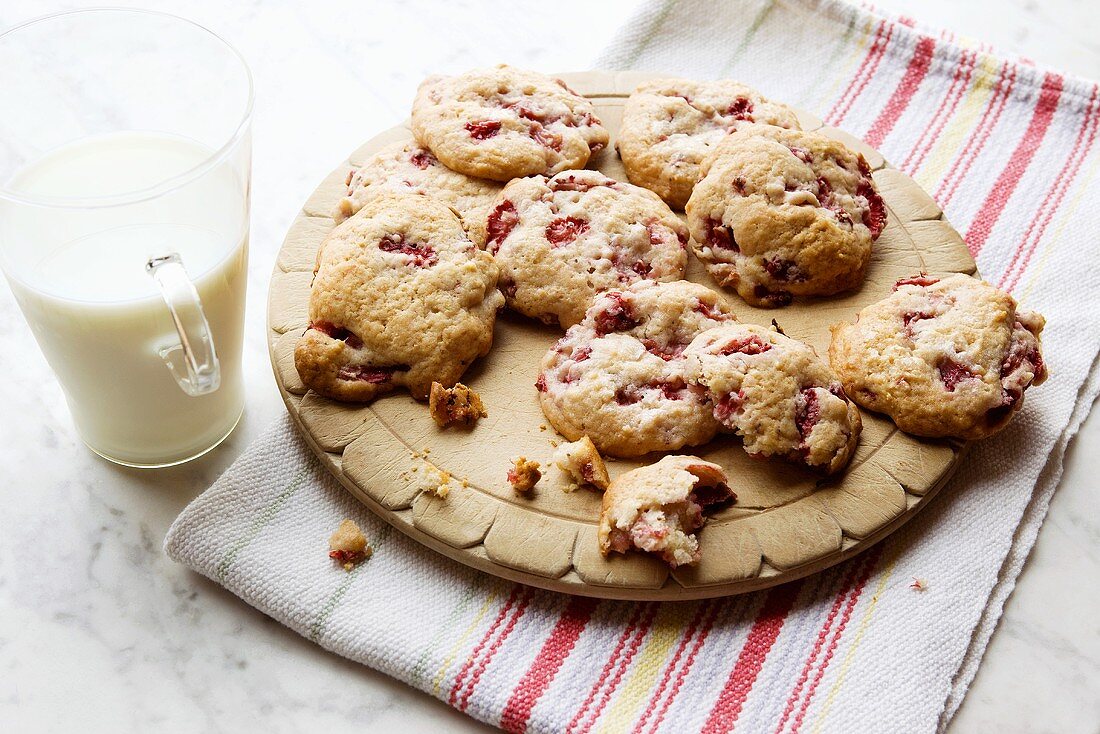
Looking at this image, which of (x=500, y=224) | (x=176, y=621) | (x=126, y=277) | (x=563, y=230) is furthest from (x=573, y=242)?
(x=176, y=621)

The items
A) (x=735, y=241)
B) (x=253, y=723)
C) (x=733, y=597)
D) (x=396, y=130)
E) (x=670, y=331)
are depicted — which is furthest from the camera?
(x=396, y=130)

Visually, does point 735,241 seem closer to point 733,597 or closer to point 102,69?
point 733,597

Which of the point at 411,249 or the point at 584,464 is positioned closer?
the point at 584,464

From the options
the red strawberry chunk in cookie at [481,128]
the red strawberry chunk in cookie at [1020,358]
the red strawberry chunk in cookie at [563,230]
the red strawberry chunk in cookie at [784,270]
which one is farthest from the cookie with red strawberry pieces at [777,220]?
the red strawberry chunk in cookie at [481,128]

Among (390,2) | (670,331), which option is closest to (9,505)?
(670,331)

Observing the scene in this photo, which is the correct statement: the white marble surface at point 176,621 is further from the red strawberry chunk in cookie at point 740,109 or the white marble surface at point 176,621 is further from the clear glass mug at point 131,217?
the red strawberry chunk in cookie at point 740,109

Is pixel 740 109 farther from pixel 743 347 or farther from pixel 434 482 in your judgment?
pixel 434 482
